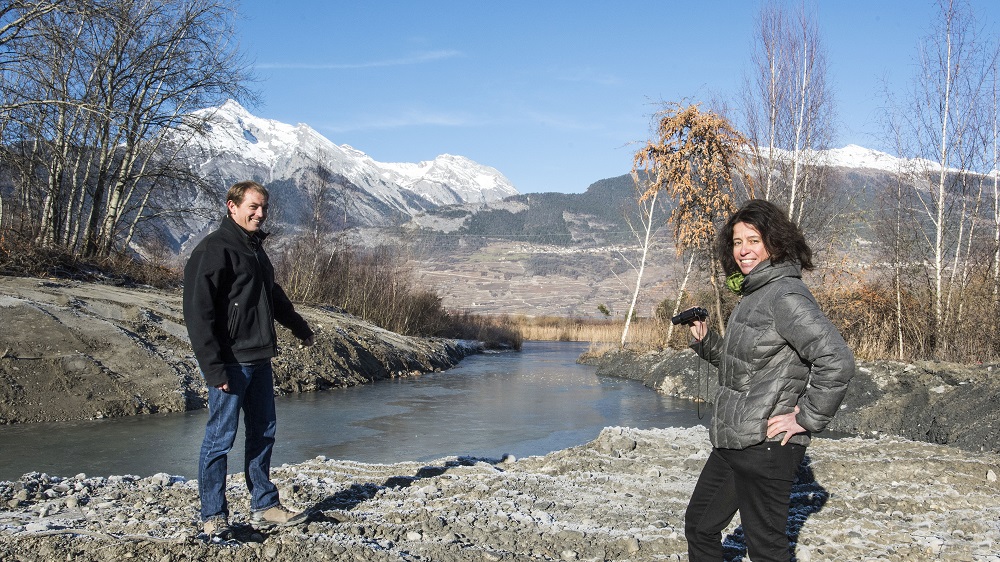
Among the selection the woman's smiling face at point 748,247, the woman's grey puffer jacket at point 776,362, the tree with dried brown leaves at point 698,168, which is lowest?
the woman's grey puffer jacket at point 776,362

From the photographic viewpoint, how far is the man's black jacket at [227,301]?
384 centimetres

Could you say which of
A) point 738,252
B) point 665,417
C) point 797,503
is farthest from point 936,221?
point 738,252

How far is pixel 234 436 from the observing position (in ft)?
13.3

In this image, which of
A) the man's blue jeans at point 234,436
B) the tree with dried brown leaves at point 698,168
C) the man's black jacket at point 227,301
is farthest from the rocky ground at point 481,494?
the tree with dried brown leaves at point 698,168

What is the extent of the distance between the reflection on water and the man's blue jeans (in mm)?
2713

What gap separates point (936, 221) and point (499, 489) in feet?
46.4

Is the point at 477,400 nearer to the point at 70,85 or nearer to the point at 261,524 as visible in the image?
the point at 261,524

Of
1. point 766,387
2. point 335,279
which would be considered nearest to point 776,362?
point 766,387

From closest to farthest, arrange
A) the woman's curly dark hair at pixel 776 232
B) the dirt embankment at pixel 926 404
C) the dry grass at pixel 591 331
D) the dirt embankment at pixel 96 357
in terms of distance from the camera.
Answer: the woman's curly dark hair at pixel 776 232 → the dirt embankment at pixel 926 404 → the dirt embankment at pixel 96 357 → the dry grass at pixel 591 331

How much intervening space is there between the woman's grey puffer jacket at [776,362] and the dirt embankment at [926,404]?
4902 millimetres

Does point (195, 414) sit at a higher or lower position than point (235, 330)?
lower

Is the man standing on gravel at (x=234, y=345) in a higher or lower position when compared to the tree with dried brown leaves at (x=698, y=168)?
lower

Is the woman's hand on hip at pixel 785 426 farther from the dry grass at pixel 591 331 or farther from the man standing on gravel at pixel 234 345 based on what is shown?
the dry grass at pixel 591 331

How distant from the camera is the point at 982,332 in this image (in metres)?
12.9
